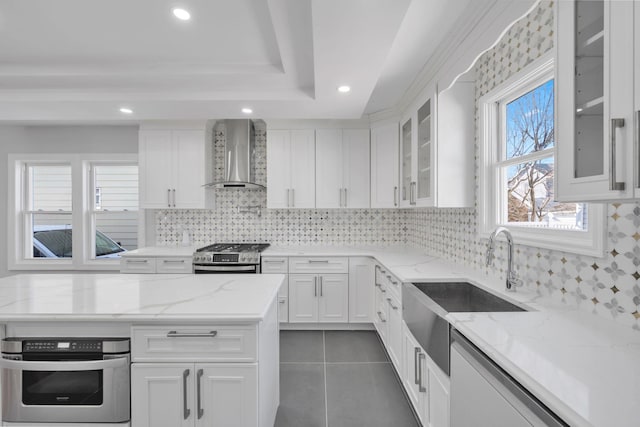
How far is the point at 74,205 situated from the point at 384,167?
407 cm

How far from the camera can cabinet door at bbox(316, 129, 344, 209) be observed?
12.0 ft

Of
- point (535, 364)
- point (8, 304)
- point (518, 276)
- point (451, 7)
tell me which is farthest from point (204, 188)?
point (535, 364)

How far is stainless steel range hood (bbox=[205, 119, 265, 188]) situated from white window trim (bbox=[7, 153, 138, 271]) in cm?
136

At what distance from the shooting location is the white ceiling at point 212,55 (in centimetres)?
174

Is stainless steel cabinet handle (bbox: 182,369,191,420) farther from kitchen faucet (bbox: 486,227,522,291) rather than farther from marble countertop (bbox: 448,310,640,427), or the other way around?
kitchen faucet (bbox: 486,227,522,291)

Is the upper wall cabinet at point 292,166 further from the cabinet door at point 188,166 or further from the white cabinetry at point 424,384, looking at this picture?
the white cabinetry at point 424,384

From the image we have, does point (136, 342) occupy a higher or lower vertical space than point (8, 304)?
lower

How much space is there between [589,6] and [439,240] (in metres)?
2.28

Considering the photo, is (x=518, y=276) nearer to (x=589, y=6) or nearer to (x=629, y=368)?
(x=629, y=368)

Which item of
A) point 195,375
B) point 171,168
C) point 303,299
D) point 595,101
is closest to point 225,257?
point 303,299

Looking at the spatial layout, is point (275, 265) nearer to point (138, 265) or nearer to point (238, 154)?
point (238, 154)

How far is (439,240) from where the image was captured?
9.78ft

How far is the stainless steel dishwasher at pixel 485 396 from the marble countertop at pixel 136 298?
862mm

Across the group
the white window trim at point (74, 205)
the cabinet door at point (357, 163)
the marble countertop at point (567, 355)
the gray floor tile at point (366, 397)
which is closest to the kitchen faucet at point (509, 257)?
the marble countertop at point (567, 355)
